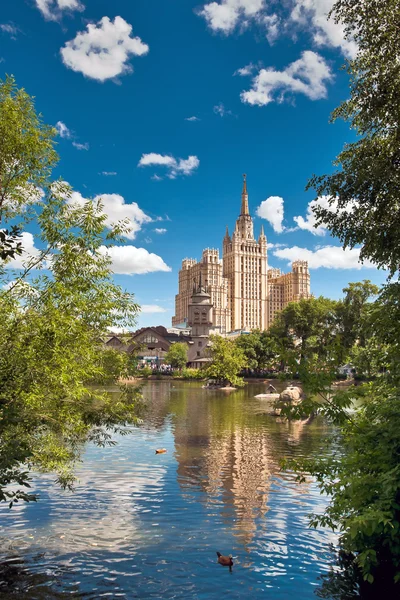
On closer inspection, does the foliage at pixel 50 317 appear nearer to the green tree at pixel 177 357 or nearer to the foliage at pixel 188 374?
the foliage at pixel 188 374

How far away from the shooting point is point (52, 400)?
532 inches

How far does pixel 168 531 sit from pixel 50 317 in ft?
24.1

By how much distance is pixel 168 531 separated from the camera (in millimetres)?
14523

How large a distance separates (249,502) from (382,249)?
389 inches

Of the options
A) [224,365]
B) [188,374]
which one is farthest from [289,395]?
[188,374]

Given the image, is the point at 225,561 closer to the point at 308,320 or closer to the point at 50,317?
the point at 50,317

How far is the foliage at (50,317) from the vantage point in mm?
→ 12422

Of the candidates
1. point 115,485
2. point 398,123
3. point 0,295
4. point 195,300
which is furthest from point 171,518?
point 195,300

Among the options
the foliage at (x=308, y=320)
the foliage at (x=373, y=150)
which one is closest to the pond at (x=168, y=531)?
the foliage at (x=373, y=150)

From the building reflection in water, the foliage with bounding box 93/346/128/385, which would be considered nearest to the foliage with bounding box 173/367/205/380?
the building reflection in water

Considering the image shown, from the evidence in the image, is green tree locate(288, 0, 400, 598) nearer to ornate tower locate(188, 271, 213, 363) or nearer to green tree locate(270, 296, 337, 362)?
green tree locate(270, 296, 337, 362)

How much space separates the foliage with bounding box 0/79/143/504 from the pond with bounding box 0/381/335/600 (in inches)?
82.0

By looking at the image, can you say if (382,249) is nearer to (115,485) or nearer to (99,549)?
(99,549)

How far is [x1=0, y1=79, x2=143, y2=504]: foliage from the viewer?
40.8ft
